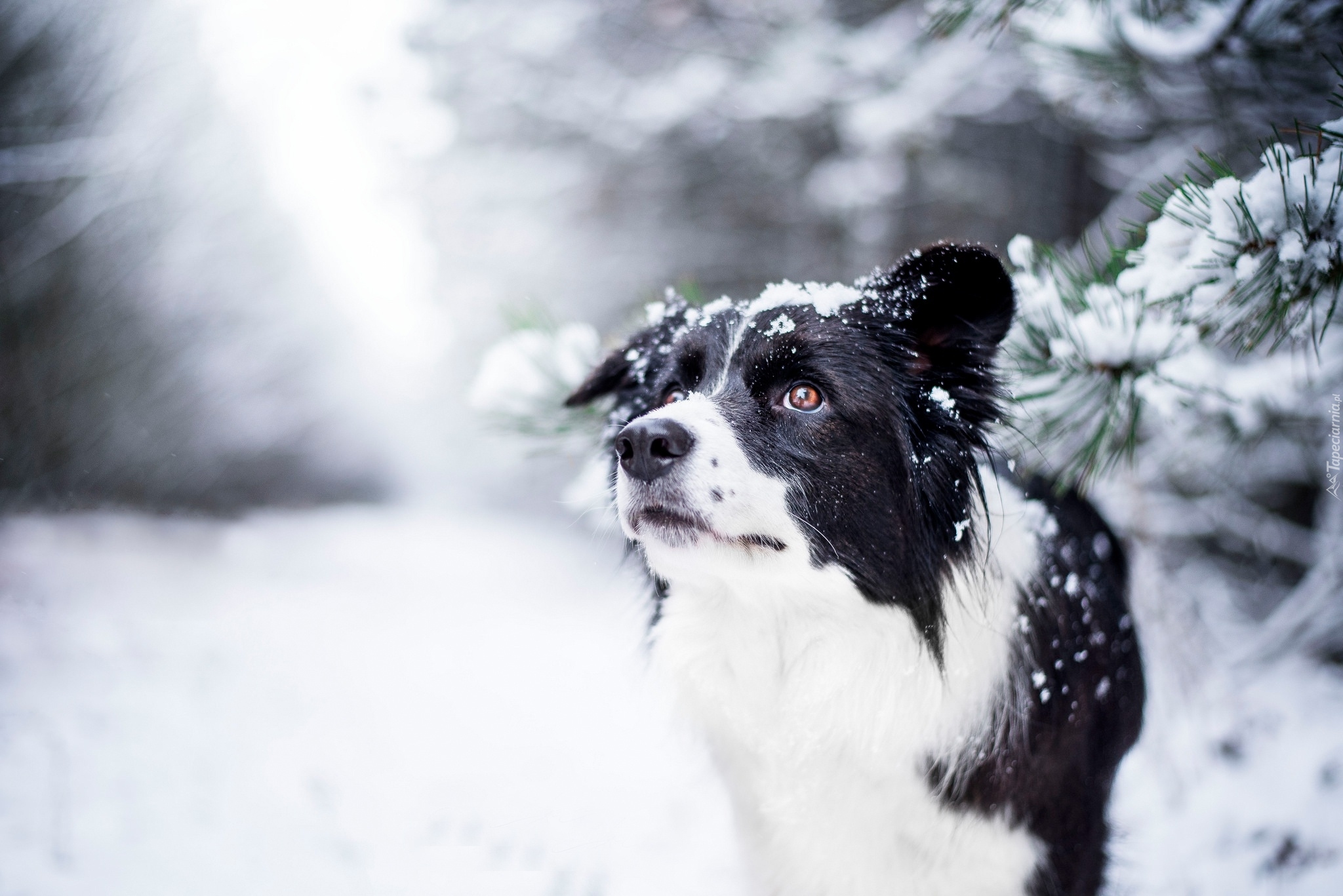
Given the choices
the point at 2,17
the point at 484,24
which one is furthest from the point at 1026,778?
the point at 484,24

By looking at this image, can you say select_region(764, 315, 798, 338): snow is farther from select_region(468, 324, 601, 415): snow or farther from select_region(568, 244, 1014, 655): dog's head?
select_region(468, 324, 601, 415): snow

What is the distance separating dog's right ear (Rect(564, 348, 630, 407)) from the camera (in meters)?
2.26

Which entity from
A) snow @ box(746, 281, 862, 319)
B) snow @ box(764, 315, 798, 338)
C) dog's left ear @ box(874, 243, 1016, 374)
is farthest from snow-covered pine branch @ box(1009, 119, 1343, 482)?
snow @ box(764, 315, 798, 338)

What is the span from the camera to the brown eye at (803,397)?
186 cm

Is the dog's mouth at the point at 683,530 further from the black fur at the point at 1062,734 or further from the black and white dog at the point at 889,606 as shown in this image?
the black fur at the point at 1062,734

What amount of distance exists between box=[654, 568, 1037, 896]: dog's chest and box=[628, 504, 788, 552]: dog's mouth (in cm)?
12

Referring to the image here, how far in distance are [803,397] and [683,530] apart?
1.72ft

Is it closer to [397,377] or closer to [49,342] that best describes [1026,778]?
[49,342]

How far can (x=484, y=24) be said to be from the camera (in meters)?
6.50

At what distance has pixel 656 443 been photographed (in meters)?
1.64

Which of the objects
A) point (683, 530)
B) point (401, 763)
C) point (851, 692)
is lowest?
point (401, 763)

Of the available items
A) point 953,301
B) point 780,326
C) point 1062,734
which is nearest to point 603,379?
point 780,326

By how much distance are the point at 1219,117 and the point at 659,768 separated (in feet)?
14.0

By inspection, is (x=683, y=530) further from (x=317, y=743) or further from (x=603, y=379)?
(x=317, y=743)
